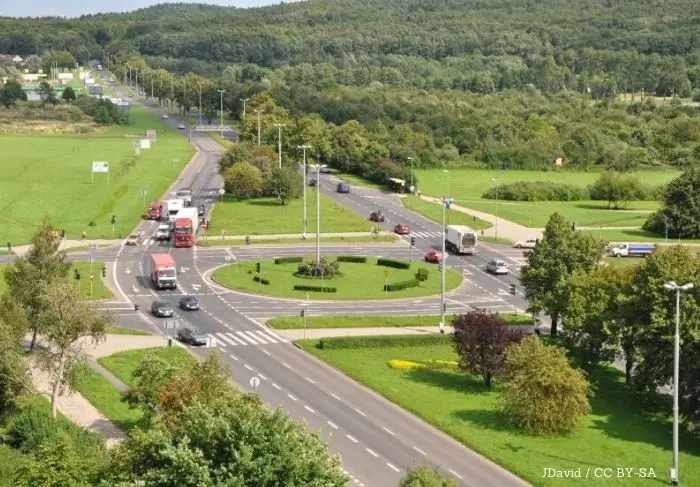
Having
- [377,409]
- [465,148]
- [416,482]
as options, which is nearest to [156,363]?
[377,409]

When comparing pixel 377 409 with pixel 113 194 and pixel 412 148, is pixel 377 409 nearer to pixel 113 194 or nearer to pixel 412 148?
pixel 113 194

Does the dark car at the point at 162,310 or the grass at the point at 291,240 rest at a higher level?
the grass at the point at 291,240

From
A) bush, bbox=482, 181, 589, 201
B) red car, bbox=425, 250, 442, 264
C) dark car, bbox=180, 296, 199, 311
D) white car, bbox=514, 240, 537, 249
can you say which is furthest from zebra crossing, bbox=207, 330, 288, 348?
bush, bbox=482, 181, 589, 201

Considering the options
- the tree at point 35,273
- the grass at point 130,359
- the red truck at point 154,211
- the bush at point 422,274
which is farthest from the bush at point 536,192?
the tree at point 35,273

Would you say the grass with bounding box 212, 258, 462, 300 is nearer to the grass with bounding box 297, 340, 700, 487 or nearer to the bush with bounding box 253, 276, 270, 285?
the bush with bounding box 253, 276, 270, 285

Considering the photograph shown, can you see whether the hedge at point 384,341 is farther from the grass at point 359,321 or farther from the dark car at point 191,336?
the dark car at point 191,336

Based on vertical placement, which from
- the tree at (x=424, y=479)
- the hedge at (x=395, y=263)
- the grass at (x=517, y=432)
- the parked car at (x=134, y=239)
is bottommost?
the grass at (x=517, y=432)

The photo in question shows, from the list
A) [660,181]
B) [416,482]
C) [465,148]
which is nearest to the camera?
[416,482]
